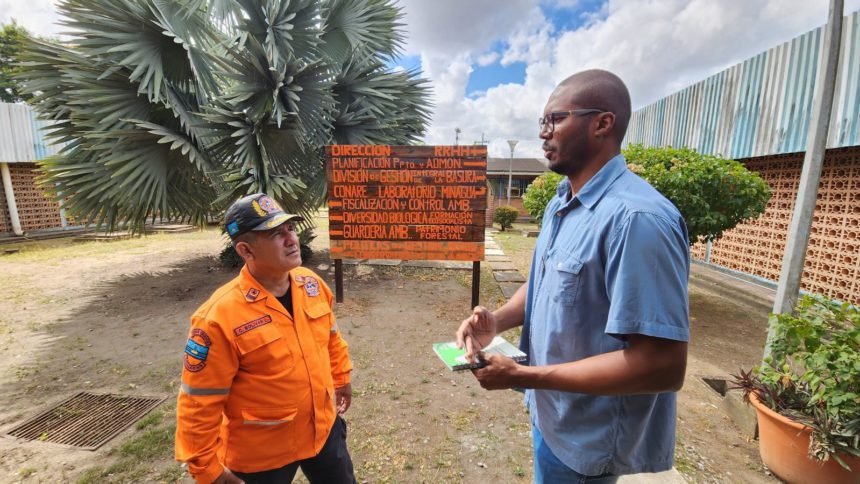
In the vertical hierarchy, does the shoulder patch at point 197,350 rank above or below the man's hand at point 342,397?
above

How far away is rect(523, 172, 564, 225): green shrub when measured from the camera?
33.1 feet

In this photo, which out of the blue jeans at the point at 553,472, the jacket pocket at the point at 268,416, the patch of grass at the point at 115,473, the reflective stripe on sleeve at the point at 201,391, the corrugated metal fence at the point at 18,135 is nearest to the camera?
the blue jeans at the point at 553,472

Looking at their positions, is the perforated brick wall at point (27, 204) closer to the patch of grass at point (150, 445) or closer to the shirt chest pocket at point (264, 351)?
the patch of grass at point (150, 445)

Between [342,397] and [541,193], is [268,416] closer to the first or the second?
[342,397]

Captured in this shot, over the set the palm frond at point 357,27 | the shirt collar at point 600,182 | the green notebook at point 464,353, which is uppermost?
the palm frond at point 357,27

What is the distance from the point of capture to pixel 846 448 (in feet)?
6.95

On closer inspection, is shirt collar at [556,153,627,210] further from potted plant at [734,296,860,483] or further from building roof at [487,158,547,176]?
building roof at [487,158,547,176]

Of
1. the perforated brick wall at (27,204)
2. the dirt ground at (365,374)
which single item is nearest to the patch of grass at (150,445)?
the dirt ground at (365,374)

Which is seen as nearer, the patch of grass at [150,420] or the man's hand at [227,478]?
the man's hand at [227,478]

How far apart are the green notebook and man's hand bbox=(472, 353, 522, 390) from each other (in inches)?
1.7

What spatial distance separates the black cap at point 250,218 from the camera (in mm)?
1659

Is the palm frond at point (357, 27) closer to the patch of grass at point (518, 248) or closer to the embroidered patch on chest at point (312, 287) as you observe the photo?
the patch of grass at point (518, 248)

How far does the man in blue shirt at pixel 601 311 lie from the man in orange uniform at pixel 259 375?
0.82m

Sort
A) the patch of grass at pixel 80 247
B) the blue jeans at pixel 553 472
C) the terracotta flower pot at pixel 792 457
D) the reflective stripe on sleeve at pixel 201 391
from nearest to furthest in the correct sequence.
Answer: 1. the blue jeans at pixel 553 472
2. the reflective stripe on sleeve at pixel 201 391
3. the terracotta flower pot at pixel 792 457
4. the patch of grass at pixel 80 247
